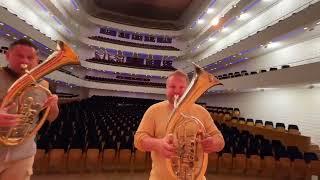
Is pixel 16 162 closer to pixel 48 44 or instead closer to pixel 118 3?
pixel 48 44

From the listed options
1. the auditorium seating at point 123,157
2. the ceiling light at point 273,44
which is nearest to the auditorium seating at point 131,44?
the ceiling light at point 273,44

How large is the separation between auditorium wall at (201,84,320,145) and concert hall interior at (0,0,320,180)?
47 millimetres

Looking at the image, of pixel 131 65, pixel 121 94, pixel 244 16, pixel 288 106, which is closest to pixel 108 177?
pixel 288 106

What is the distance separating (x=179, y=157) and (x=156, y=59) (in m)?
29.5

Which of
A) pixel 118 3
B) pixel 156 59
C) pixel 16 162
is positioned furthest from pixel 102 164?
pixel 156 59

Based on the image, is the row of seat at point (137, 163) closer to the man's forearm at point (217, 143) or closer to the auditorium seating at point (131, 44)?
the man's forearm at point (217, 143)

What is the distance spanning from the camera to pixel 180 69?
7.48 feet

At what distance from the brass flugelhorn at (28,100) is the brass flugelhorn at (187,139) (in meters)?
0.90

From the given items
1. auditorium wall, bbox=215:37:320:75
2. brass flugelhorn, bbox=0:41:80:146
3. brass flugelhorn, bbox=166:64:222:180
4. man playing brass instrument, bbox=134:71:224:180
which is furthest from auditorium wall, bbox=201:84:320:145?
brass flugelhorn, bbox=0:41:80:146

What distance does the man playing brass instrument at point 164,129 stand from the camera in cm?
184

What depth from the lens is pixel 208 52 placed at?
2559cm

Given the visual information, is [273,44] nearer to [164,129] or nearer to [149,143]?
[164,129]

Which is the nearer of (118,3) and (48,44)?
(48,44)

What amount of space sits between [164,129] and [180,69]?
57 cm
